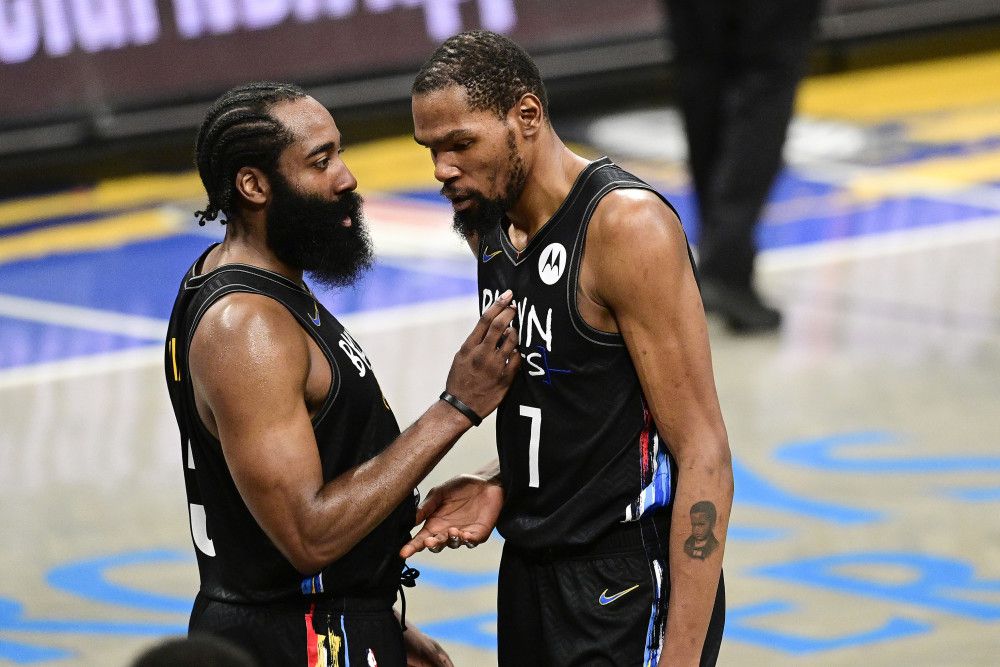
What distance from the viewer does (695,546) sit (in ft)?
10.5

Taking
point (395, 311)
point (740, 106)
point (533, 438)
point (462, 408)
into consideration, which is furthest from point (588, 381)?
point (395, 311)

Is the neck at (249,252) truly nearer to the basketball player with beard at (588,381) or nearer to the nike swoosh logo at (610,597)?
the basketball player with beard at (588,381)

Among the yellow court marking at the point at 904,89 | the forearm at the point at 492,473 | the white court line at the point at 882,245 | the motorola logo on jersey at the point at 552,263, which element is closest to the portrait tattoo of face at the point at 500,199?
the motorola logo on jersey at the point at 552,263

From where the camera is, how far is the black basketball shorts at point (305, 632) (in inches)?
136

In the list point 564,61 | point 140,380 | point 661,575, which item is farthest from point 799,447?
point 564,61

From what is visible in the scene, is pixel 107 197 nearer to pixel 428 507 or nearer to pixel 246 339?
pixel 428 507

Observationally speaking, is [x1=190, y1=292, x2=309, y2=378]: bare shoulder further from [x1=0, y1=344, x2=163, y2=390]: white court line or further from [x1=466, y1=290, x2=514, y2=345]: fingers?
[x1=0, y1=344, x2=163, y2=390]: white court line

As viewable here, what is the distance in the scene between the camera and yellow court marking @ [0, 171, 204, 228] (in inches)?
451

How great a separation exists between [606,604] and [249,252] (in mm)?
1050

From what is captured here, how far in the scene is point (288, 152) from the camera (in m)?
3.46

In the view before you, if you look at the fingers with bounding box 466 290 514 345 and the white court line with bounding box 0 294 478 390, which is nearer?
the fingers with bounding box 466 290 514 345

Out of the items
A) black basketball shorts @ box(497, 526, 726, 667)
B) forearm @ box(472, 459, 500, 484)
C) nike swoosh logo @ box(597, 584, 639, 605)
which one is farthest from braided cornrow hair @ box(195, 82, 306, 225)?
nike swoosh logo @ box(597, 584, 639, 605)

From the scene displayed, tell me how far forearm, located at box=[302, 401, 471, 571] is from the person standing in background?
16.5 feet

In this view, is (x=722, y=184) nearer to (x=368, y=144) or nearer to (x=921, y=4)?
(x=368, y=144)
